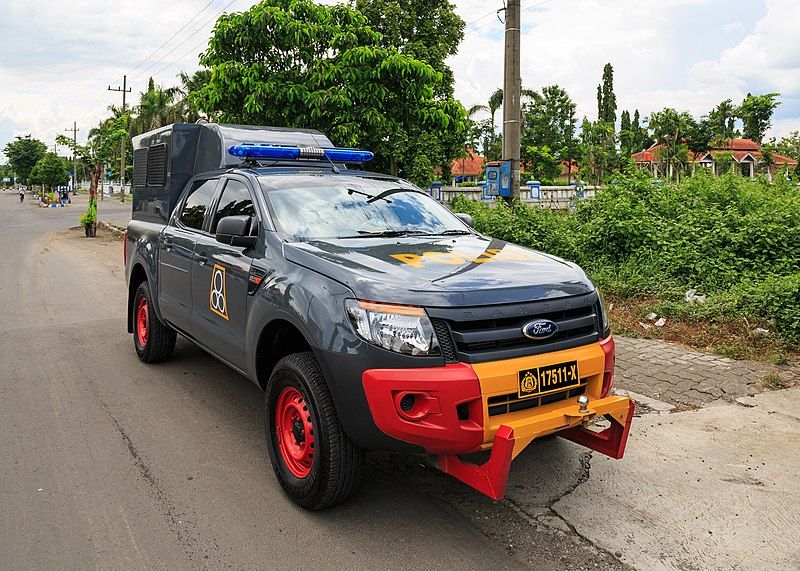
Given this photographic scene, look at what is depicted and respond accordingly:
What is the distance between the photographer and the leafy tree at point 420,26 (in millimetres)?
26188

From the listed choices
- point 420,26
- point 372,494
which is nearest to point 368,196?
point 372,494

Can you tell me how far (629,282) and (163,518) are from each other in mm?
6421

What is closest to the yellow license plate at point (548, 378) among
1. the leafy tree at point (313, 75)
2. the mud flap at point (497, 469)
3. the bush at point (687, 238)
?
the mud flap at point (497, 469)

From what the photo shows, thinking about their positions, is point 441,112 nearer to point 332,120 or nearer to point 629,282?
point 332,120

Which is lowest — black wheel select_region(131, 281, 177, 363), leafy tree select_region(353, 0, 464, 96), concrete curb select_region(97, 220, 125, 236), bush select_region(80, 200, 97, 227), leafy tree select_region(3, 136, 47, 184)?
black wheel select_region(131, 281, 177, 363)

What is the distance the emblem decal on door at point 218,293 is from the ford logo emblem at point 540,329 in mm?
2175

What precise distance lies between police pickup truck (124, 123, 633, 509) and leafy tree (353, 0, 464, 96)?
22.5 metres

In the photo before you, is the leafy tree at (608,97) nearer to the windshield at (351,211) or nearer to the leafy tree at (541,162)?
the leafy tree at (541,162)

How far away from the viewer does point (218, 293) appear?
461 centimetres

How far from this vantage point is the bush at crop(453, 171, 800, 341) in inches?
282

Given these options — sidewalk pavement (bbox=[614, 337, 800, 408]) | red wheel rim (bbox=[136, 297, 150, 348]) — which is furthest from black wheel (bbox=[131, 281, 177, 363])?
sidewalk pavement (bbox=[614, 337, 800, 408])

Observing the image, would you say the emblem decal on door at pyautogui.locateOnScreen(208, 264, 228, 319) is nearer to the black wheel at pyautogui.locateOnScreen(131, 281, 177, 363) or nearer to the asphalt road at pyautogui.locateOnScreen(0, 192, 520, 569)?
the asphalt road at pyautogui.locateOnScreen(0, 192, 520, 569)

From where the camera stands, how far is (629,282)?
827 cm

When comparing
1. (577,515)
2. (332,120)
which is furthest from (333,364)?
(332,120)
